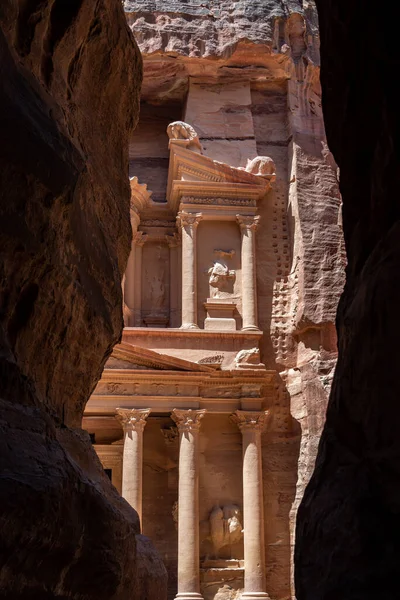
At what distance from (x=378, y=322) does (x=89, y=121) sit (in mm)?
2867

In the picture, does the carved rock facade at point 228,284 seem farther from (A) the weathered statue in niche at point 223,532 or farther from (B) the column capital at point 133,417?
(B) the column capital at point 133,417

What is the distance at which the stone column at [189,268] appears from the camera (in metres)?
19.7

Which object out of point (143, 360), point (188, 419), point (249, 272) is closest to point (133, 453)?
point (188, 419)

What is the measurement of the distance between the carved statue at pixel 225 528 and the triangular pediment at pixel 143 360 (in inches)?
127

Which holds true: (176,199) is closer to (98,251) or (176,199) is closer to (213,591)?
(213,591)

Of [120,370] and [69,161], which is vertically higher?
[120,370]

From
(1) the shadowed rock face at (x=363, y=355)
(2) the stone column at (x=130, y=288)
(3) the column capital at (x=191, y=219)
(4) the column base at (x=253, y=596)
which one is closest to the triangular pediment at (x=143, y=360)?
(2) the stone column at (x=130, y=288)

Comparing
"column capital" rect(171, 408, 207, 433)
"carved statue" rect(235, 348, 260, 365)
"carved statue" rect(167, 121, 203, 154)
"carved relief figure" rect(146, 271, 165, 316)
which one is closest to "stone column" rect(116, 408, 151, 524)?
"column capital" rect(171, 408, 207, 433)

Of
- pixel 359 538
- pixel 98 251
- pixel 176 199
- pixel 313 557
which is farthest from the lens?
pixel 176 199

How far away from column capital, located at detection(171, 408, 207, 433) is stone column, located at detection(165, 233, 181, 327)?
10.1ft

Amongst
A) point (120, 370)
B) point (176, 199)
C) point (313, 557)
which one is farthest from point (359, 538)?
point (176, 199)

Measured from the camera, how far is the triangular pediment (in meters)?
17.8

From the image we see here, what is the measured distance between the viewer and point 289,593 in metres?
18.1

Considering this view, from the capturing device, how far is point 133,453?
17422 mm
